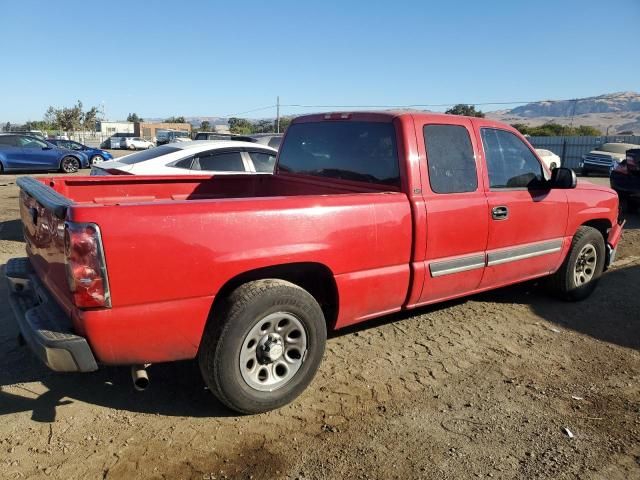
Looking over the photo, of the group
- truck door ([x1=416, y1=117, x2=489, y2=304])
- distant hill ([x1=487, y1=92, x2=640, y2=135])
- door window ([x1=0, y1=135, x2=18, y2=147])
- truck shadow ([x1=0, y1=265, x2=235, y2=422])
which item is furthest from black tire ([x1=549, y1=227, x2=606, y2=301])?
distant hill ([x1=487, y1=92, x2=640, y2=135])

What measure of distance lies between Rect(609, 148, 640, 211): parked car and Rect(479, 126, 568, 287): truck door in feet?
23.0

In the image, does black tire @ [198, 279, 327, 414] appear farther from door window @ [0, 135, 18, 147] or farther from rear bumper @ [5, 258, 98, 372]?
door window @ [0, 135, 18, 147]

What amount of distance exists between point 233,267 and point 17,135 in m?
19.2

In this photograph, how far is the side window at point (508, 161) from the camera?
4.33m

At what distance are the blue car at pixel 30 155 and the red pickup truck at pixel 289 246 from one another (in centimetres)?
1664

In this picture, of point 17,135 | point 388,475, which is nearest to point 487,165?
point 388,475

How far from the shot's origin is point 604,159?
72.2 ft

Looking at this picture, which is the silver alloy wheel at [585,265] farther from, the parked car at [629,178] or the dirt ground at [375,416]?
the parked car at [629,178]

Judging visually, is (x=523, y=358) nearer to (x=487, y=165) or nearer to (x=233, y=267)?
(x=487, y=165)

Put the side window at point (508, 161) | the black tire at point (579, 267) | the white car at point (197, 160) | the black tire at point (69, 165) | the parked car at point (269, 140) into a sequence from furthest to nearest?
the black tire at point (69, 165) < the parked car at point (269, 140) < the white car at point (197, 160) < the black tire at point (579, 267) < the side window at point (508, 161)

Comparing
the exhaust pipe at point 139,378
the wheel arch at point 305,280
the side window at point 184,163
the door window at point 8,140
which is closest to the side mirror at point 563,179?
the wheel arch at point 305,280

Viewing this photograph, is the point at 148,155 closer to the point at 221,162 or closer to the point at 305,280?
the point at 221,162

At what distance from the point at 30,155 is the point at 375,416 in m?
19.2

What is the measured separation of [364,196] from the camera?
3430mm
